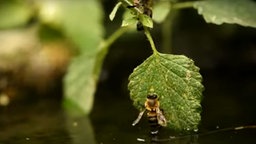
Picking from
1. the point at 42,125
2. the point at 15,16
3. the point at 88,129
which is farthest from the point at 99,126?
the point at 15,16

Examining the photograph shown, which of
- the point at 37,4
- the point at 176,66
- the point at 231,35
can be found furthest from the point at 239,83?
the point at 37,4

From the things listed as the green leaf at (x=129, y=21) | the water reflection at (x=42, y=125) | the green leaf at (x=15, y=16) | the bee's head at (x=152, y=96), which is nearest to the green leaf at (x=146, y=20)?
the green leaf at (x=129, y=21)

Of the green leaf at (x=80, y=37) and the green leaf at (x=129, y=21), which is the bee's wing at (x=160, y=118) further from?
the green leaf at (x=80, y=37)

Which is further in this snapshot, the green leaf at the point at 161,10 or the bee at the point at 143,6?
the green leaf at the point at 161,10

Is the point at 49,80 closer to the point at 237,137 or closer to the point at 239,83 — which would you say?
the point at 239,83

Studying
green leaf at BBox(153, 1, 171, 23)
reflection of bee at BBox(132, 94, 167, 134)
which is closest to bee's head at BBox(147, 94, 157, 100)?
Answer: reflection of bee at BBox(132, 94, 167, 134)
